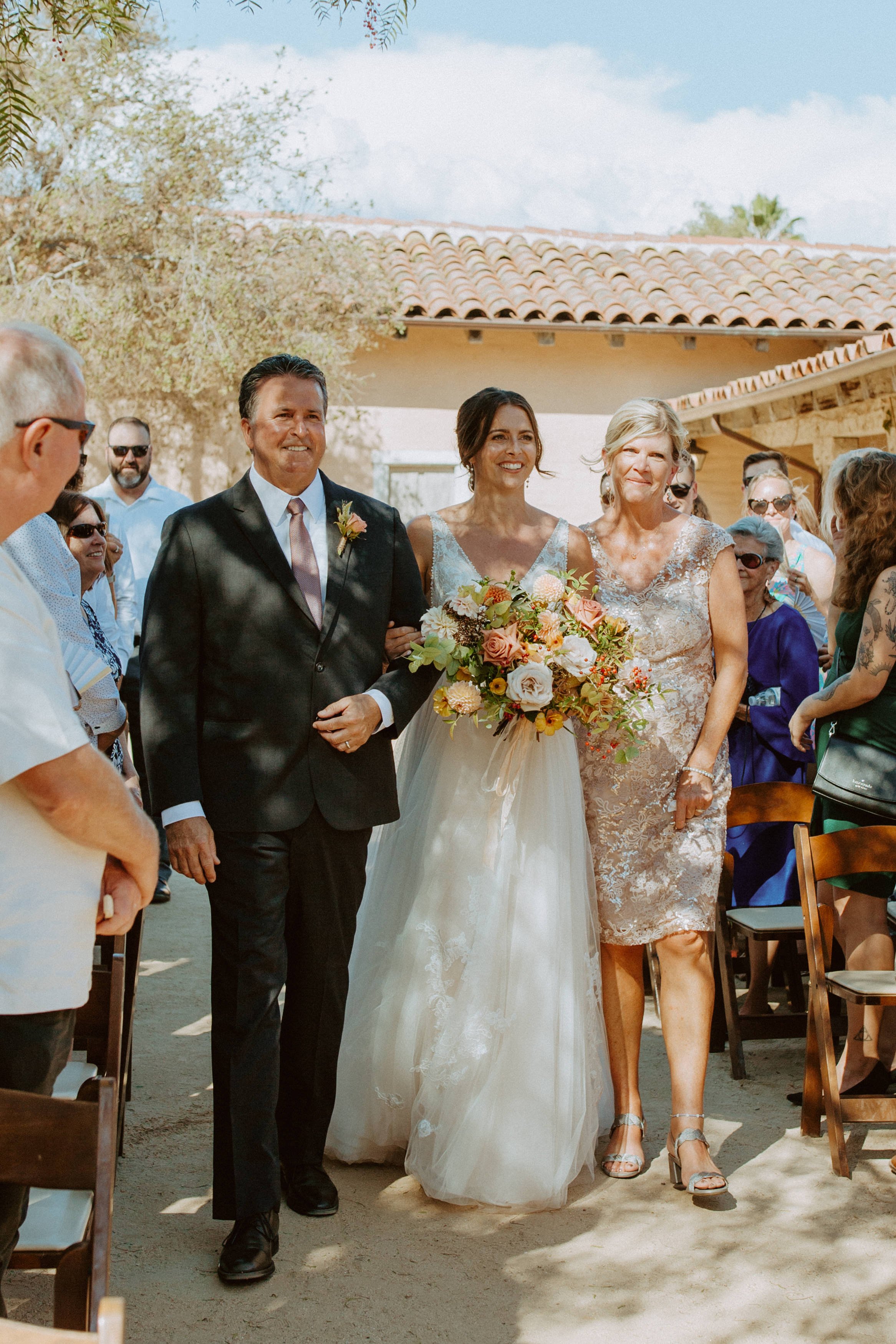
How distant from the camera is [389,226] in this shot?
17953 millimetres

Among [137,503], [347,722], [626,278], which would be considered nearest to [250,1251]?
[347,722]

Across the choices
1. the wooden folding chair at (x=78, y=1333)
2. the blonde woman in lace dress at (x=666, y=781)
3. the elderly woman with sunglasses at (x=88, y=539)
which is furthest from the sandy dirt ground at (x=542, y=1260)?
the wooden folding chair at (x=78, y=1333)

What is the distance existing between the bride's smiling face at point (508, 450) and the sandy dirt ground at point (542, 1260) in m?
2.30

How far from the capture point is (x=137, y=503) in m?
7.87

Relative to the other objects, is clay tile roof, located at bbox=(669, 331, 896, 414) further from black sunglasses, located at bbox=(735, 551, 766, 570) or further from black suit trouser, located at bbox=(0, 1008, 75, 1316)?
black suit trouser, located at bbox=(0, 1008, 75, 1316)

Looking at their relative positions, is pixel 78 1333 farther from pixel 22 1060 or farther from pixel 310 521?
pixel 310 521

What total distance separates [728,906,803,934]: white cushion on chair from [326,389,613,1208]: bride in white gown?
941 mm

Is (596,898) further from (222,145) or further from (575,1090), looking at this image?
(222,145)

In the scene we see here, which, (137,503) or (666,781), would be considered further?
(137,503)

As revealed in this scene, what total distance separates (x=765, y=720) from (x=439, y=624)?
2180 millimetres

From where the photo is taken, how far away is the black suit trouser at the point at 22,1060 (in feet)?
6.69

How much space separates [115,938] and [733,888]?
9.90 feet

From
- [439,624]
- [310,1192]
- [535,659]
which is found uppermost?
[439,624]

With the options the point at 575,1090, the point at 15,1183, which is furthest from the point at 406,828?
the point at 15,1183
